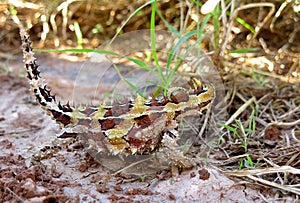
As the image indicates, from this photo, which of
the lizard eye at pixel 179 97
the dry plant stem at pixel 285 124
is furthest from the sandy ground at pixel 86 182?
the dry plant stem at pixel 285 124

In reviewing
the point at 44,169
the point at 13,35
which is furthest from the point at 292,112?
the point at 13,35

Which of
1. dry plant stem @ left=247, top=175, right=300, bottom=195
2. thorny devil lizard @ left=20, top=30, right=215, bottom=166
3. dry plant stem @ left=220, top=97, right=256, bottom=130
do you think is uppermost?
thorny devil lizard @ left=20, top=30, right=215, bottom=166

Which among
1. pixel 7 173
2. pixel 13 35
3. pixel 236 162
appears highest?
pixel 13 35

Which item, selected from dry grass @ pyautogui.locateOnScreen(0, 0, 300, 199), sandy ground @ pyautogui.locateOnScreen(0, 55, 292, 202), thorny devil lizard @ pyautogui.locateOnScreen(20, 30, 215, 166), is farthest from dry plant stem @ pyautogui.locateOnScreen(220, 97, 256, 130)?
sandy ground @ pyautogui.locateOnScreen(0, 55, 292, 202)

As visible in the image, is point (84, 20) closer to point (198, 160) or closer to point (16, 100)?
point (16, 100)

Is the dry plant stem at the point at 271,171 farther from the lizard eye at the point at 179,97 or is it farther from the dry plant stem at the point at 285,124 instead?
the dry plant stem at the point at 285,124

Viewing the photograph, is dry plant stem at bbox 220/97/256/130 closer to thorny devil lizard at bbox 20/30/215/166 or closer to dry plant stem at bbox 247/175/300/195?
thorny devil lizard at bbox 20/30/215/166

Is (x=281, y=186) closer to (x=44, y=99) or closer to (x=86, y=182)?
(x=86, y=182)

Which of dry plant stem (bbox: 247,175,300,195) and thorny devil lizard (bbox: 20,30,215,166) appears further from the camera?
thorny devil lizard (bbox: 20,30,215,166)
